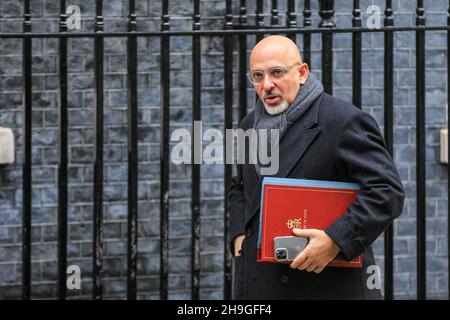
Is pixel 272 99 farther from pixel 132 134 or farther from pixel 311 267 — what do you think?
pixel 132 134

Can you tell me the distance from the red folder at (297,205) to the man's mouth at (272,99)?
31 centimetres

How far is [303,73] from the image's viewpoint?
14.8 feet

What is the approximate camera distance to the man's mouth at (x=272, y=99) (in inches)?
177

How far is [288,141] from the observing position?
4555mm

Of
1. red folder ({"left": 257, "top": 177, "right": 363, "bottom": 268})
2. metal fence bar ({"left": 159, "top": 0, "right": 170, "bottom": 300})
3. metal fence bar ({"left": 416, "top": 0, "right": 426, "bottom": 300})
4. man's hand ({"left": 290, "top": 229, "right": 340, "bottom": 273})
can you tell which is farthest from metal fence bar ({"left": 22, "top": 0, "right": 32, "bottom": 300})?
metal fence bar ({"left": 416, "top": 0, "right": 426, "bottom": 300})

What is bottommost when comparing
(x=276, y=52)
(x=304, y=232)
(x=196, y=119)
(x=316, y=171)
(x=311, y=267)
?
(x=311, y=267)

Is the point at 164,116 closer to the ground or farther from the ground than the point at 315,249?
farther from the ground

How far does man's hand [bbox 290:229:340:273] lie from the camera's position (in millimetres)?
4352

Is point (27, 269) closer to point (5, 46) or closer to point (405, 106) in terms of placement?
point (5, 46)

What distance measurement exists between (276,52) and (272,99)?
0.18 m

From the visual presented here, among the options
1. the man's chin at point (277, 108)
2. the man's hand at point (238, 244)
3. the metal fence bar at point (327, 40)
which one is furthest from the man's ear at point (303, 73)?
the metal fence bar at point (327, 40)

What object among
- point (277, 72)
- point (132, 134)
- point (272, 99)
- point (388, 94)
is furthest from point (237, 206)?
point (388, 94)
